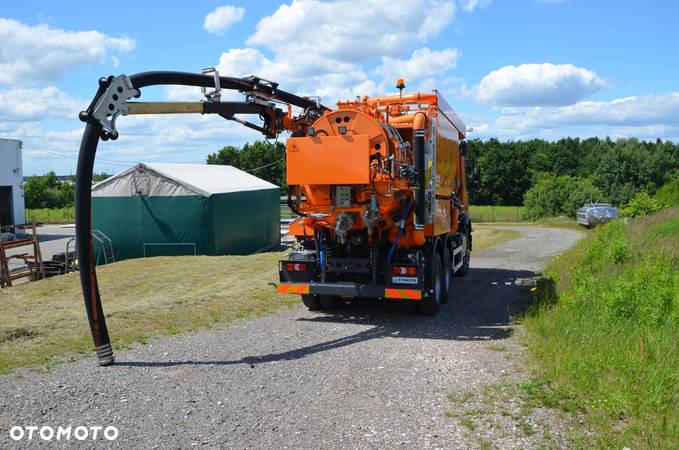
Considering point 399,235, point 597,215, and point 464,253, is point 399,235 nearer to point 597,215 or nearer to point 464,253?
point 464,253

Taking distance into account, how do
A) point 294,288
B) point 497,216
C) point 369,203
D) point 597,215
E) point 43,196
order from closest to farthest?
point 369,203 < point 294,288 < point 597,215 < point 497,216 < point 43,196

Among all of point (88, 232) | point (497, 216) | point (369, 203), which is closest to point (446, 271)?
point (369, 203)

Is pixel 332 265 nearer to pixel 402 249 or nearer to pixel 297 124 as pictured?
pixel 402 249

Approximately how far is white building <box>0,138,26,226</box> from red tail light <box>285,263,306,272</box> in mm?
31475

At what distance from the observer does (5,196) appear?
36.7 meters

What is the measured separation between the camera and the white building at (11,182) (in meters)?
35.7

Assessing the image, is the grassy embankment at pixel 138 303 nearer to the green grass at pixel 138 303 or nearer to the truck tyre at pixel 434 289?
the green grass at pixel 138 303

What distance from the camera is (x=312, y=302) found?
11.1 meters

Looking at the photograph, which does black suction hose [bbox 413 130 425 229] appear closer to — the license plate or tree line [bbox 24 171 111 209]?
the license plate

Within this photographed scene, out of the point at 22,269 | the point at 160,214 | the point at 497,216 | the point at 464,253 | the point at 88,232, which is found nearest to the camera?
the point at 88,232

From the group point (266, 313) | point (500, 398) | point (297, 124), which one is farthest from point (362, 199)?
point (500, 398)

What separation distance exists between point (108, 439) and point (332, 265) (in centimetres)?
526

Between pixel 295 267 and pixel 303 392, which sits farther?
pixel 295 267

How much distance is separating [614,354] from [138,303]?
28.6 feet
